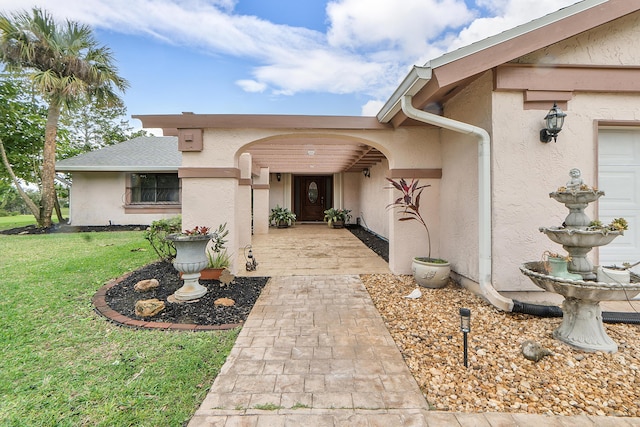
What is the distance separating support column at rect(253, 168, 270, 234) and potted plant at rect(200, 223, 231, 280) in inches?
221

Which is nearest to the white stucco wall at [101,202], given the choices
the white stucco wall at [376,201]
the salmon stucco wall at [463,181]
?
the white stucco wall at [376,201]

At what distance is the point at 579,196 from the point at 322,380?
9.02ft

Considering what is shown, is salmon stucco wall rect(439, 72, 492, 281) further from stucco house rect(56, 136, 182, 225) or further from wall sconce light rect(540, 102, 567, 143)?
stucco house rect(56, 136, 182, 225)

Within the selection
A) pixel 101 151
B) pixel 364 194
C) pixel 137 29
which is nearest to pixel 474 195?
pixel 364 194

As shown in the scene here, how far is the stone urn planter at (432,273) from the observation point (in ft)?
13.6

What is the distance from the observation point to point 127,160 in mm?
11422

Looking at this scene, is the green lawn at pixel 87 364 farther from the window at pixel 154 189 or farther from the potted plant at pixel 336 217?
the potted plant at pixel 336 217

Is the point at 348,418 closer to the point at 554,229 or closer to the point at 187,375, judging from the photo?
the point at 187,375

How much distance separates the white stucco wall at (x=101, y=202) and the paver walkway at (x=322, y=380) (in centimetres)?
1009

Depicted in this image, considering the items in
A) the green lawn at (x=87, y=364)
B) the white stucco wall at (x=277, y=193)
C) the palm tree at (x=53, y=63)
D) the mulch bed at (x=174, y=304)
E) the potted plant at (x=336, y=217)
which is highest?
the palm tree at (x=53, y=63)

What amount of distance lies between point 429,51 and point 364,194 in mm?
6003

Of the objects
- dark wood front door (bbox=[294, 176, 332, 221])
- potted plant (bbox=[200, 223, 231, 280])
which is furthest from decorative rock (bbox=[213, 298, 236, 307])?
dark wood front door (bbox=[294, 176, 332, 221])

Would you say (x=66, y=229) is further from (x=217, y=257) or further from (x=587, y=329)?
(x=587, y=329)

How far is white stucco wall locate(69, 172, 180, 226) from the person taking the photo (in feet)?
37.4
